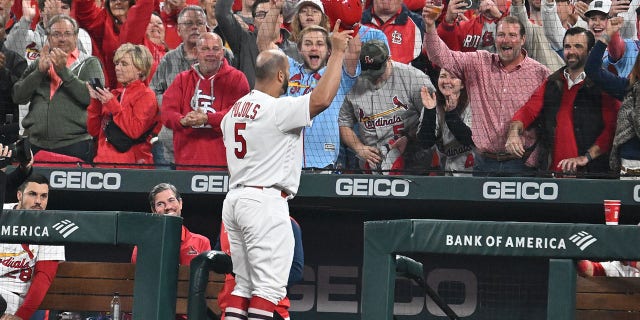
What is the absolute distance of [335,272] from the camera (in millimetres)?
8516

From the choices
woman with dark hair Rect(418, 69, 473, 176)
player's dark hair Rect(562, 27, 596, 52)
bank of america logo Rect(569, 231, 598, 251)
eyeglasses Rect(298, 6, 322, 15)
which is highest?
eyeglasses Rect(298, 6, 322, 15)

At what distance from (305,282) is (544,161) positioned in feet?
7.00

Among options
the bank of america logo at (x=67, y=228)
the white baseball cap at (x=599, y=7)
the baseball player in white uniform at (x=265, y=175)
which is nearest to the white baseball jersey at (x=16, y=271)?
the bank of america logo at (x=67, y=228)

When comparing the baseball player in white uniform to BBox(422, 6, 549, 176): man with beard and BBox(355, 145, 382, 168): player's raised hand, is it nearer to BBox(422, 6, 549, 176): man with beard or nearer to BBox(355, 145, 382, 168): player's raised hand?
BBox(355, 145, 382, 168): player's raised hand

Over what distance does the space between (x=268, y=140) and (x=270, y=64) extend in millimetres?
360

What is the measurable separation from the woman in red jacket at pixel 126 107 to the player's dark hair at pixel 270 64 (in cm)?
315

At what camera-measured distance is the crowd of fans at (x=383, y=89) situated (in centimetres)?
761

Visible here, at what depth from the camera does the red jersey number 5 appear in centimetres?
504

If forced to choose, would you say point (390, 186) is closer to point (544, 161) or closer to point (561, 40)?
point (544, 161)

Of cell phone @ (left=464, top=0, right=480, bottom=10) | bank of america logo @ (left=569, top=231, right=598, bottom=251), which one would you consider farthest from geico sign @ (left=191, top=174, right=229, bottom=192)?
bank of america logo @ (left=569, top=231, right=598, bottom=251)

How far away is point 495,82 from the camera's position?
7.69m

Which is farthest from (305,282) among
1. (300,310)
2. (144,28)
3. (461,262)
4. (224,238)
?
(224,238)

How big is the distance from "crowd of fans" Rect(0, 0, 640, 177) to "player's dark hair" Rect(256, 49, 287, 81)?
2.65 metres

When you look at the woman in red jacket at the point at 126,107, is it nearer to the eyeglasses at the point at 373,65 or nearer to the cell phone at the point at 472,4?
the eyeglasses at the point at 373,65
